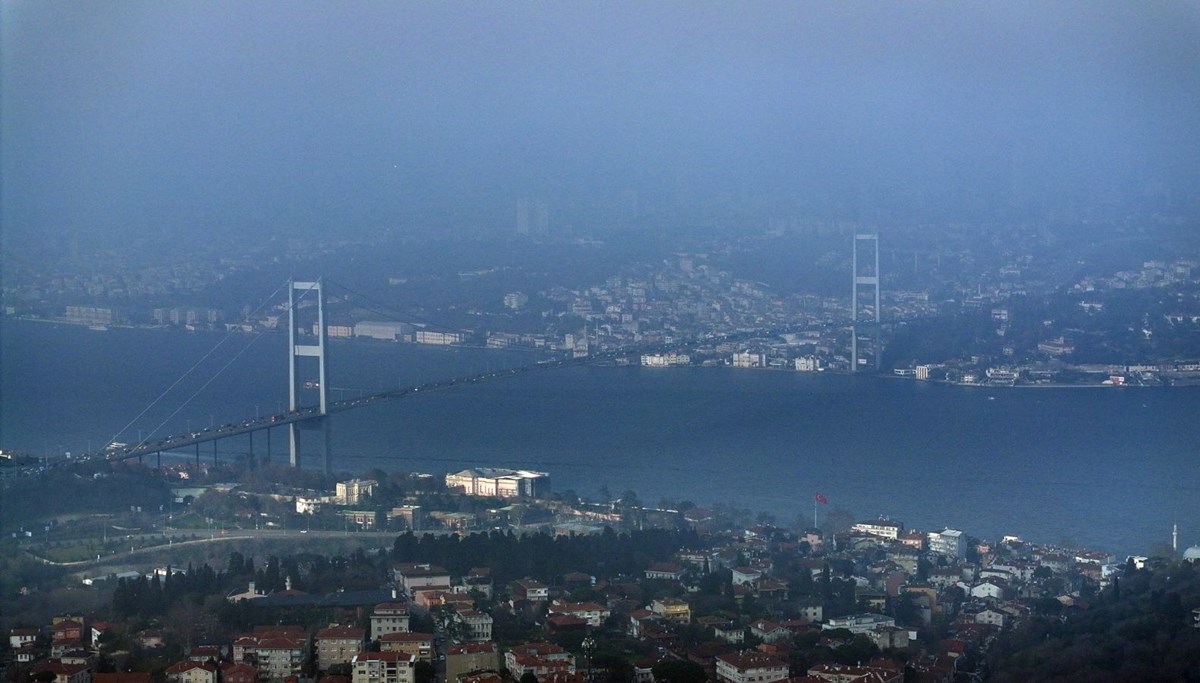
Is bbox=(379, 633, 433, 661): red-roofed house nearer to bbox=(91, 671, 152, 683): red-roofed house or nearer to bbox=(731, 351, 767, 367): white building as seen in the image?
bbox=(91, 671, 152, 683): red-roofed house

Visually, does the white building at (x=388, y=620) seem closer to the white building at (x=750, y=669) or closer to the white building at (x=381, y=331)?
the white building at (x=750, y=669)

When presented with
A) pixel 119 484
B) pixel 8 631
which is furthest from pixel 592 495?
pixel 8 631

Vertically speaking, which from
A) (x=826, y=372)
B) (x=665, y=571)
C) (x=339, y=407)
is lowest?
(x=665, y=571)

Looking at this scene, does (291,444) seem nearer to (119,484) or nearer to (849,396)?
(119,484)

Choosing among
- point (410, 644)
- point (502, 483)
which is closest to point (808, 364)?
point (502, 483)

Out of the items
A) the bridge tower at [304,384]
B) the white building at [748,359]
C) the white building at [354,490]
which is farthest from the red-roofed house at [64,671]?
the white building at [748,359]

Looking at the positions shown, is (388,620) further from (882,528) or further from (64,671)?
(882,528)
